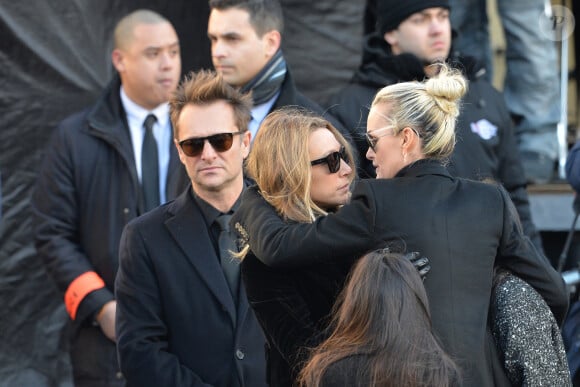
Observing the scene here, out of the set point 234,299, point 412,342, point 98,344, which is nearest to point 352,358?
point 412,342

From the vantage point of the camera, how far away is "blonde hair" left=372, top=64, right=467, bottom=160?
3.84 metres

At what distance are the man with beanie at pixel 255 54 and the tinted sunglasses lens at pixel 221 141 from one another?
931 mm

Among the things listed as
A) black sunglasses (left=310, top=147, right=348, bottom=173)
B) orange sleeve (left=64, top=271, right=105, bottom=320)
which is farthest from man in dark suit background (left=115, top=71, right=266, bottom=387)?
orange sleeve (left=64, top=271, right=105, bottom=320)

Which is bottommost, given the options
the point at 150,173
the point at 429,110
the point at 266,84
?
the point at 150,173

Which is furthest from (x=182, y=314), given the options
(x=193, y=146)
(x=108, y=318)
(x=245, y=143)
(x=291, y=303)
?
(x=108, y=318)

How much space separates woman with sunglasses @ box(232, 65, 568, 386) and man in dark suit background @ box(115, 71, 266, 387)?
100 cm

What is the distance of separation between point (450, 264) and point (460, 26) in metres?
4.29

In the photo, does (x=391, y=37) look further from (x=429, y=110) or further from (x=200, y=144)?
(x=429, y=110)

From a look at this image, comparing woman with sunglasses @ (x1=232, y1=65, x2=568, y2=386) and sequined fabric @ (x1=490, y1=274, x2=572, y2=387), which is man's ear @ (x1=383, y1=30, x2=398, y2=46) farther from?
sequined fabric @ (x1=490, y1=274, x2=572, y2=387)

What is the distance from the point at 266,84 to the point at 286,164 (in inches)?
84.6

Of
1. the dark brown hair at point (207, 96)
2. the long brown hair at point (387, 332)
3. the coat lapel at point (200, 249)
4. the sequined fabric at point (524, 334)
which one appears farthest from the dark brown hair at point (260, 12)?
the long brown hair at point (387, 332)

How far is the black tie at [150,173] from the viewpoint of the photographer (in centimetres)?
620

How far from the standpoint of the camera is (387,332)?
3.44 meters

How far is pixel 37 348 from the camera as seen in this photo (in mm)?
6711
